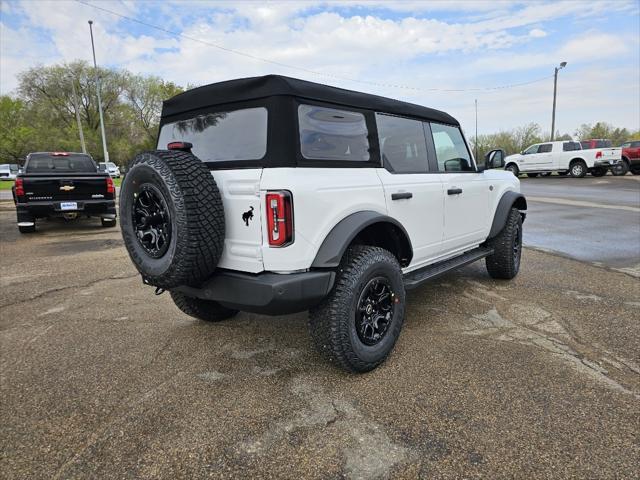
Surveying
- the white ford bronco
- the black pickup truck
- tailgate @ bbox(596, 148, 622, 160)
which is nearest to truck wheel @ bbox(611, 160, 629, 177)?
tailgate @ bbox(596, 148, 622, 160)

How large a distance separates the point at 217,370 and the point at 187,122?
179cm

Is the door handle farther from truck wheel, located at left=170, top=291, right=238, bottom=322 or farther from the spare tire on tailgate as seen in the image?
truck wheel, located at left=170, top=291, right=238, bottom=322

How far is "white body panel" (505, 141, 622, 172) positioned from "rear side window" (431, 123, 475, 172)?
53.0ft

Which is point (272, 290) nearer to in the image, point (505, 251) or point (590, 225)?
point (505, 251)

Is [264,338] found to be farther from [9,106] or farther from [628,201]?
[9,106]

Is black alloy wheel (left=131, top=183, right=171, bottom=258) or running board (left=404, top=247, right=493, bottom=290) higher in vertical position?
black alloy wheel (left=131, top=183, right=171, bottom=258)

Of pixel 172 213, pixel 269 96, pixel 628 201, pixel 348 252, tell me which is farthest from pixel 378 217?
pixel 628 201

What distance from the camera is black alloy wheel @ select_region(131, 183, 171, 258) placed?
2422 mm

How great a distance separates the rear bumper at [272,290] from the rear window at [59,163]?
8.61 metres

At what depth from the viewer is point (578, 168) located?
66.8 feet

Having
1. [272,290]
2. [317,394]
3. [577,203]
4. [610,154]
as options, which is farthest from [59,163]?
[610,154]

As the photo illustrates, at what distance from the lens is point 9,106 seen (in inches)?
1677

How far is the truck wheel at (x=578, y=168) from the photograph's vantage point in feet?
66.3

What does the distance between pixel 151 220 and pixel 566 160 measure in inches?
899
